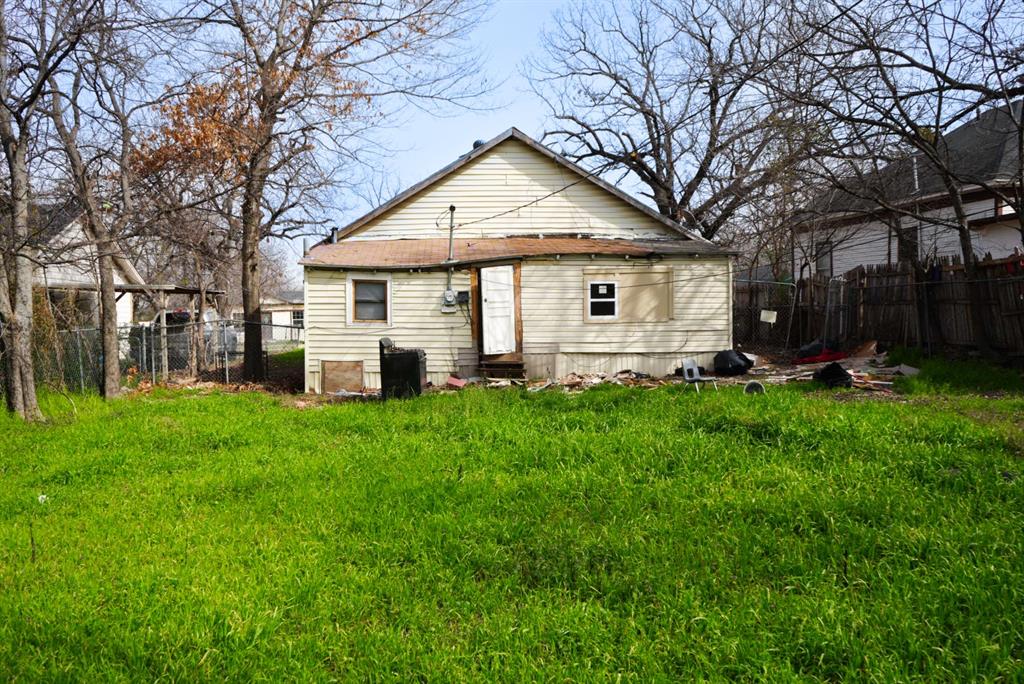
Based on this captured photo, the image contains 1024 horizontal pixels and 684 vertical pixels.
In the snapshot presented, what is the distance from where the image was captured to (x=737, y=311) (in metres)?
20.2

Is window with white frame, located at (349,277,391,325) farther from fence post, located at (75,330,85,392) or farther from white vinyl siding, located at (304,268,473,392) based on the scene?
fence post, located at (75,330,85,392)

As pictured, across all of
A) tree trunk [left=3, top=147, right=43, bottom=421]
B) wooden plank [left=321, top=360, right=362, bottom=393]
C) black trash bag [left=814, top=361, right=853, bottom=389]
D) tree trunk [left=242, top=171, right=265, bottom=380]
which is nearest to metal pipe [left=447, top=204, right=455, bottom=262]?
wooden plank [left=321, top=360, right=362, bottom=393]

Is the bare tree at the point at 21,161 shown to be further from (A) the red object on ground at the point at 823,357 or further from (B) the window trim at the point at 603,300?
(A) the red object on ground at the point at 823,357

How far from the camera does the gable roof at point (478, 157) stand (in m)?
15.4

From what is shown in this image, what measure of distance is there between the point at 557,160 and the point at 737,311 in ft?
27.7

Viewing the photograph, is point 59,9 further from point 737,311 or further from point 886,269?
point 737,311

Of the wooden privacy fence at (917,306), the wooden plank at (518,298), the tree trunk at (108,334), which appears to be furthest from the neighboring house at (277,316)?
the wooden privacy fence at (917,306)

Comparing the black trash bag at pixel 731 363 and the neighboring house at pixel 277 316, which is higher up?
the neighboring house at pixel 277 316

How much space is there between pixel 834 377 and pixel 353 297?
9.44 metres

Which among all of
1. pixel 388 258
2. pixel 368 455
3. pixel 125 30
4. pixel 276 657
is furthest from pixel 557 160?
pixel 276 657

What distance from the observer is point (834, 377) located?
10.1m

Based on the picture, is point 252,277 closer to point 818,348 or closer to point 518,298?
point 518,298

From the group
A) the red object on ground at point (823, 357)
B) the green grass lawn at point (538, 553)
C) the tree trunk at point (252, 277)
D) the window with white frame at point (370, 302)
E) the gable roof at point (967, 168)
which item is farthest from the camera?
the tree trunk at point (252, 277)

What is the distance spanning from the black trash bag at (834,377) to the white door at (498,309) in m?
6.05
